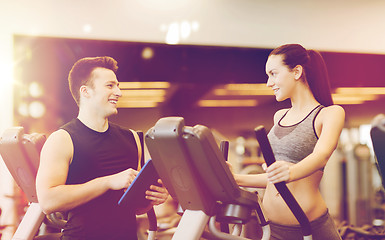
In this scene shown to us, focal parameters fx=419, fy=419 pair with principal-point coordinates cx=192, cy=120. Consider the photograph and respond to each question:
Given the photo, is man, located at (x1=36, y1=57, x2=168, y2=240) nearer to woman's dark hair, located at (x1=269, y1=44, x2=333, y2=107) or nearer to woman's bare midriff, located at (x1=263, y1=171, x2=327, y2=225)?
woman's bare midriff, located at (x1=263, y1=171, x2=327, y2=225)

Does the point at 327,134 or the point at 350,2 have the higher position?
the point at 350,2

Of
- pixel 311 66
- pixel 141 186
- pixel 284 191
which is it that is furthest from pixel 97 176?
pixel 311 66

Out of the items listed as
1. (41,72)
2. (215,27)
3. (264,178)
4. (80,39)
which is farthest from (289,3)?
(264,178)

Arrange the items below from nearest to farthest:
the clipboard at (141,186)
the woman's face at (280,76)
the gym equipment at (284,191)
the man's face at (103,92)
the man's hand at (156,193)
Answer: the gym equipment at (284,191) < the clipboard at (141,186) < the man's hand at (156,193) < the woman's face at (280,76) < the man's face at (103,92)

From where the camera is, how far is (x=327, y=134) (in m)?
1.60

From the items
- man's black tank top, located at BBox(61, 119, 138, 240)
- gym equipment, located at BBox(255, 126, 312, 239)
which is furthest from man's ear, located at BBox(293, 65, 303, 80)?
man's black tank top, located at BBox(61, 119, 138, 240)

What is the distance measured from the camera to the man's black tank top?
175 cm

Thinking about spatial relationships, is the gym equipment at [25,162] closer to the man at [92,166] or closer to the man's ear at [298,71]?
the man at [92,166]

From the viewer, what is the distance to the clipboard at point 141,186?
1.57m

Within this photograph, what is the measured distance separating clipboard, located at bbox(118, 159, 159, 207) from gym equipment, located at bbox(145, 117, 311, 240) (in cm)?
7

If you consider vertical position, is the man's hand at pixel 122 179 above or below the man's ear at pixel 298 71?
below

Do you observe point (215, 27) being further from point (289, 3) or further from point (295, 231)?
point (295, 231)

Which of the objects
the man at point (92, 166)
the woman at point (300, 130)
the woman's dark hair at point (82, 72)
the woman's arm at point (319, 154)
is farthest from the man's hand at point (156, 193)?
the woman's dark hair at point (82, 72)

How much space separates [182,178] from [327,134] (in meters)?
0.58
